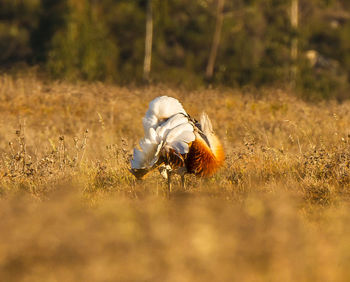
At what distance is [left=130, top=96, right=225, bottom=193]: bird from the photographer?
4.40 metres

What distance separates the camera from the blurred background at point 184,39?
28766 mm

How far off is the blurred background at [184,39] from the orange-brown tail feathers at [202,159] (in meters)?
23.1

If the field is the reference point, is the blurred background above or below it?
above

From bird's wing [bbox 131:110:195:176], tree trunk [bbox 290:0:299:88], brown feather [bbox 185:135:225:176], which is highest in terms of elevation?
tree trunk [bbox 290:0:299:88]

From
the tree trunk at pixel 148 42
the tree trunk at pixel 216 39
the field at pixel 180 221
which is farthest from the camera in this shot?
the tree trunk at pixel 216 39

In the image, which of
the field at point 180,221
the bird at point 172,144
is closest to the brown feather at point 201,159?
the bird at point 172,144

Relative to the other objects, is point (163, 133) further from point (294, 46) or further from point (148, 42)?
point (148, 42)

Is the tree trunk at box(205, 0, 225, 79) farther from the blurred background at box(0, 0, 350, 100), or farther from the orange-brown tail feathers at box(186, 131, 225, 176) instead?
the orange-brown tail feathers at box(186, 131, 225, 176)

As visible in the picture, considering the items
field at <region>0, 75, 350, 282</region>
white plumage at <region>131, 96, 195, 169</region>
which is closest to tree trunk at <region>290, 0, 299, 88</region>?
field at <region>0, 75, 350, 282</region>

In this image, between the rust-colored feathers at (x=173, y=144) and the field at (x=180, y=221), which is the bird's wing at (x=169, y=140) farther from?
the field at (x=180, y=221)

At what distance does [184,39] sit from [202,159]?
105 feet

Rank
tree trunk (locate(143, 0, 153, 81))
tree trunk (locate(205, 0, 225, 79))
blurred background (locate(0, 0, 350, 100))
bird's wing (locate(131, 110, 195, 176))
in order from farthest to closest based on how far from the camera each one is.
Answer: tree trunk (locate(205, 0, 225, 79)) < tree trunk (locate(143, 0, 153, 81)) < blurred background (locate(0, 0, 350, 100)) < bird's wing (locate(131, 110, 195, 176))

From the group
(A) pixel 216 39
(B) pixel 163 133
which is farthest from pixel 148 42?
(B) pixel 163 133

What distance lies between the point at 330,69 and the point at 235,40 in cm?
625
